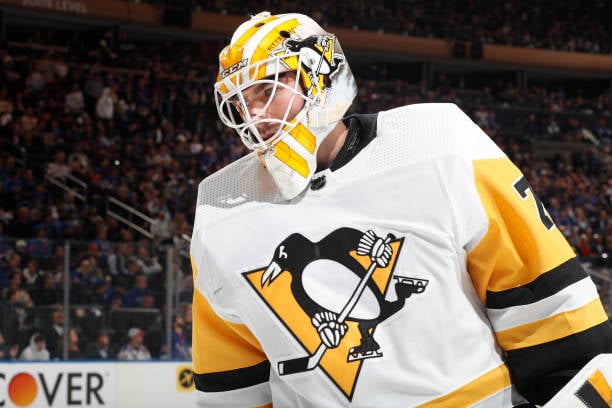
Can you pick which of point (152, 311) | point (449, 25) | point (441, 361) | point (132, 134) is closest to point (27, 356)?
point (152, 311)

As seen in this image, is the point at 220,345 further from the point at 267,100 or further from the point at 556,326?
the point at 556,326

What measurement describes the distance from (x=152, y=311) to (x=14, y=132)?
555 cm

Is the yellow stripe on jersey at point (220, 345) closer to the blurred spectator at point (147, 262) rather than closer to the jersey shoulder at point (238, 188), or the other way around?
the jersey shoulder at point (238, 188)

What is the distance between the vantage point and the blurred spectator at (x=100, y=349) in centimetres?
702

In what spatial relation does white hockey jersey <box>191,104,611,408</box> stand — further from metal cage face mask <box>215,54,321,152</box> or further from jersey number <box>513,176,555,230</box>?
metal cage face mask <box>215,54,321,152</box>

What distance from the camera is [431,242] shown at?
179 centimetres

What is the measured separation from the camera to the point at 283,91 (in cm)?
189

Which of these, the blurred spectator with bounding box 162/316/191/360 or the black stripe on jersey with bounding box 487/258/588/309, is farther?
the blurred spectator with bounding box 162/316/191/360

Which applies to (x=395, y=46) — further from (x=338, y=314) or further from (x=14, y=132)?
(x=338, y=314)

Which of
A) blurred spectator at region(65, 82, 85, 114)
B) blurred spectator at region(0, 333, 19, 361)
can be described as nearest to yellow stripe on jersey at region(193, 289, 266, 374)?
blurred spectator at region(0, 333, 19, 361)

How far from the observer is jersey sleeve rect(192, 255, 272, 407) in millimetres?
2053

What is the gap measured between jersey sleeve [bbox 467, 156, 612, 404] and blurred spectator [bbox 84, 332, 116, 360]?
18.7 ft

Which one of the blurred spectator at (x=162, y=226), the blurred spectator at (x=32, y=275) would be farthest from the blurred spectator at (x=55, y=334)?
the blurred spectator at (x=162, y=226)

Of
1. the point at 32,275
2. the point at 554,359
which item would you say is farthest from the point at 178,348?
the point at 554,359
